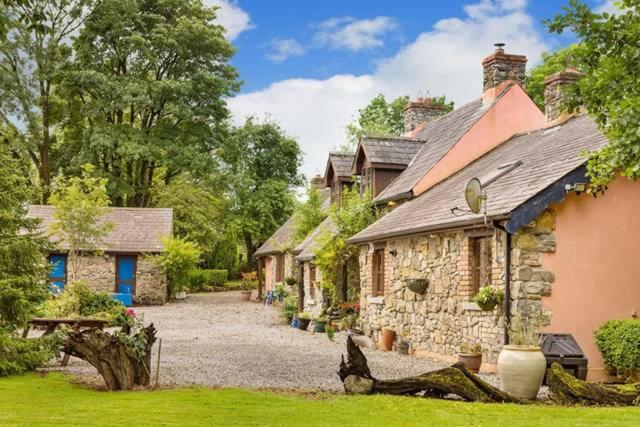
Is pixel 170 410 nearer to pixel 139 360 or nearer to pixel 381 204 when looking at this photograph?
pixel 139 360

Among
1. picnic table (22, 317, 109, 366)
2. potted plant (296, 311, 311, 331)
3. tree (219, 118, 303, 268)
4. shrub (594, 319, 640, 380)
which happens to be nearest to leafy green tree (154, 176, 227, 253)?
tree (219, 118, 303, 268)

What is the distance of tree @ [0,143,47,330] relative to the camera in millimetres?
12669

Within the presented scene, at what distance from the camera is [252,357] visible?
627 inches

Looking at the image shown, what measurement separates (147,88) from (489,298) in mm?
29524

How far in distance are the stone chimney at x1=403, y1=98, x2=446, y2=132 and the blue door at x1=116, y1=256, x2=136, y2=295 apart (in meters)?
14.3

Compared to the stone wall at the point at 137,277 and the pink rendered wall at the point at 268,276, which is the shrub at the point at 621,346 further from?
the pink rendered wall at the point at 268,276

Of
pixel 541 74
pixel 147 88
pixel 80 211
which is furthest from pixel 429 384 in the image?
pixel 147 88

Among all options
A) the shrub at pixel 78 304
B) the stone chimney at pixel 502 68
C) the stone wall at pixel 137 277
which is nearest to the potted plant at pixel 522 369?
the stone chimney at pixel 502 68

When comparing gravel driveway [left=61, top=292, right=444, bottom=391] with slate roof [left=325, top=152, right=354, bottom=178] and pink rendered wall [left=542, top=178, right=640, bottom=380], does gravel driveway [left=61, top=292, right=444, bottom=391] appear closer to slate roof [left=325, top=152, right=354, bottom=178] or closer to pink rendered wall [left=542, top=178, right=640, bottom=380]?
pink rendered wall [left=542, top=178, right=640, bottom=380]

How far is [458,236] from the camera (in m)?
15.2

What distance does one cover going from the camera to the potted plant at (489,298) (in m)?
13.3

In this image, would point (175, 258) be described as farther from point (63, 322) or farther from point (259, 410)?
point (259, 410)

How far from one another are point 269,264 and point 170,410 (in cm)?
3221

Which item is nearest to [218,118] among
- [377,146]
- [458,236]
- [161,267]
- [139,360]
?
[161,267]
